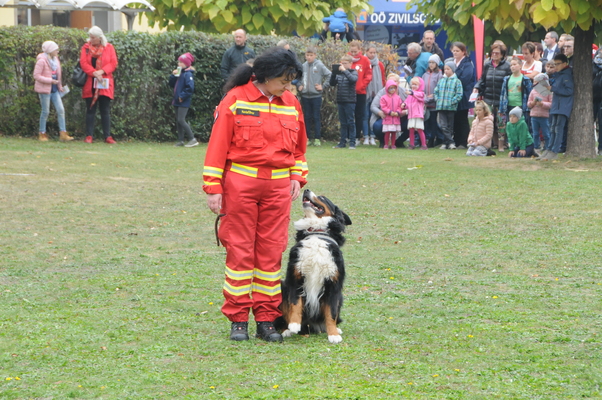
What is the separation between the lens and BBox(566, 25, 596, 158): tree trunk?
16.3m

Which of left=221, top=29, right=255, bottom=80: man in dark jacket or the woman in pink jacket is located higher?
left=221, top=29, right=255, bottom=80: man in dark jacket

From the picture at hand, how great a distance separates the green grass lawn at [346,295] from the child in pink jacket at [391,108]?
550 cm

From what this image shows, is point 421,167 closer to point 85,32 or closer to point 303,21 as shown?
point 85,32

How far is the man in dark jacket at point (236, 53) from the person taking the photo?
19688 millimetres

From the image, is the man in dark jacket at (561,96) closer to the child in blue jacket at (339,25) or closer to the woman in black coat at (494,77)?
the woman in black coat at (494,77)

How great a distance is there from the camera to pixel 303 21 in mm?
24938

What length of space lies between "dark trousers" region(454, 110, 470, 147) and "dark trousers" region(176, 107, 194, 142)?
233 inches

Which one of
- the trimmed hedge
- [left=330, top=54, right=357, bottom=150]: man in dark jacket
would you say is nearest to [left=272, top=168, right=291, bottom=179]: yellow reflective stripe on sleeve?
[left=330, top=54, right=357, bottom=150]: man in dark jacket

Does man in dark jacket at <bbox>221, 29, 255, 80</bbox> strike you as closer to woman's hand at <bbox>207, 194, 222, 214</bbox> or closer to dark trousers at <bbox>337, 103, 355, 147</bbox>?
dark trousers at <bbox>337, 103, 355, 147</bbox>

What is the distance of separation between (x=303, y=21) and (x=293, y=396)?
21189mm

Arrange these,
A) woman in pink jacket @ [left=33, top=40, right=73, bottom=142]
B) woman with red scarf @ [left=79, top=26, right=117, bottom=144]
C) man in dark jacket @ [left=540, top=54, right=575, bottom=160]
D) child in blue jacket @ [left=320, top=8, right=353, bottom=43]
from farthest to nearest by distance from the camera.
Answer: child in blue jacket @ [left=320, top=8, right=353, bottom=43], woman with red scarf @ [left=79, top=26, right=117, bottom=144], woman in pink jacket @ [left=33, top=40, right=73, bottom=142], man in dark jacket @ [left=540, top=54, right=575, bottom=160]

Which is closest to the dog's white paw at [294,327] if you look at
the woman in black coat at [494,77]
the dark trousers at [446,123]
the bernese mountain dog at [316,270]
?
the bernese mountain dog at [316,270]

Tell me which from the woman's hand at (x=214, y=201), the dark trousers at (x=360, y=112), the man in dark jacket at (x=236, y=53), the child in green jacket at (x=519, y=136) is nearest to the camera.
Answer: the woman's hand at (x=214, y=201)

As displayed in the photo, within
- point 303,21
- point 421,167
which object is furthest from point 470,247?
point 303,21
